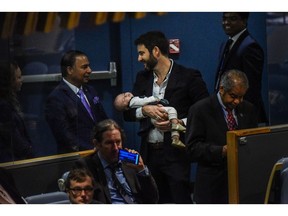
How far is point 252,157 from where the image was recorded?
15.8ft

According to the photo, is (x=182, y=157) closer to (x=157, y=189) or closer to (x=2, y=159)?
(x=157, y=189)

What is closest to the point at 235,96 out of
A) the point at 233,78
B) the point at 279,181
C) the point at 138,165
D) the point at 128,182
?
the point at 233,78

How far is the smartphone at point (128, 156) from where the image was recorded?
486 centimetres

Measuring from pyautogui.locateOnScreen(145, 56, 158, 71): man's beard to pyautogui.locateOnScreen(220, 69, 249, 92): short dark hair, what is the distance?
382mm

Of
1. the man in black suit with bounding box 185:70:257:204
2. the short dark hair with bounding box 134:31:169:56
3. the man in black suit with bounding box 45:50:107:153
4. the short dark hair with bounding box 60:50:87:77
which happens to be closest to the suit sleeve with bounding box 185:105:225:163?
the man in black suit with bounding box 185:70:257:204

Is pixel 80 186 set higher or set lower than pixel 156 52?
lower

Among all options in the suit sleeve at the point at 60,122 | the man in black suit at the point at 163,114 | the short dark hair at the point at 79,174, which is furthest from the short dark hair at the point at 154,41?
the short dark hair at the point at 79,174

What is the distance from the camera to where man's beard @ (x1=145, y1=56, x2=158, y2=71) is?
4855 mm

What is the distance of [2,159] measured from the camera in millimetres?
4934

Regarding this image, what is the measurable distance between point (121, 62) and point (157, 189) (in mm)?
728

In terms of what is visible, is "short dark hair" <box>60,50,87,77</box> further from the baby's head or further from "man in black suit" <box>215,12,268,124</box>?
"man in black suit" <box>215,12,268,124</box>

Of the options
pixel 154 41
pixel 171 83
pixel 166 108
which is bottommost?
pixel 166 108

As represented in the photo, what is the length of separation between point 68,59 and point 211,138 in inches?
35.4

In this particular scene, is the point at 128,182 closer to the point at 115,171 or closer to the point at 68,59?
the point at 115,171
